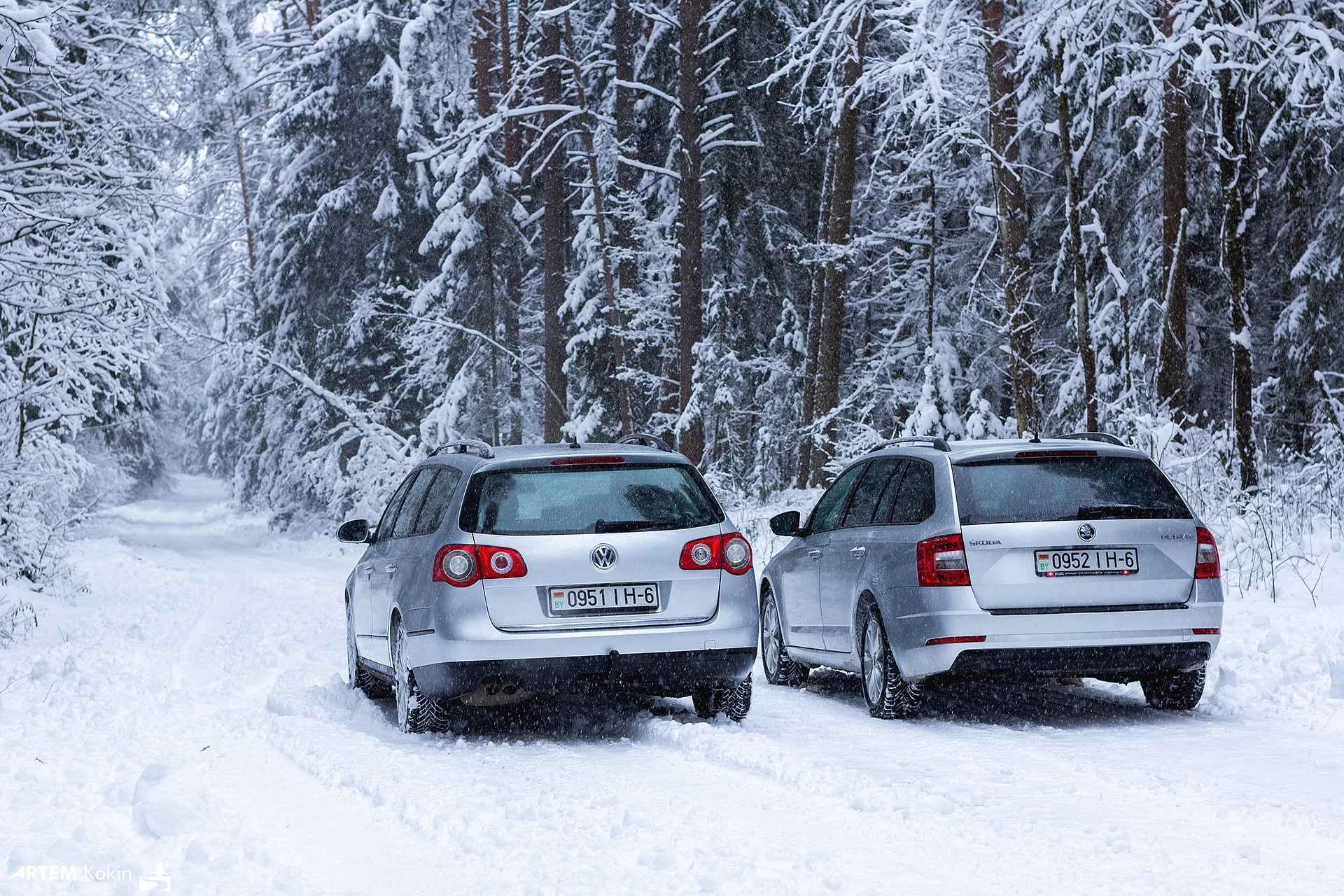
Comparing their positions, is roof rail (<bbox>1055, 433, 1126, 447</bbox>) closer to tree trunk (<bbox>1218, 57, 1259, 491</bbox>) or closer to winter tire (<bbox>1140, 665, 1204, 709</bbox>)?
winter tire (<bbox>1140, 665, 1204, 709</bbox>)

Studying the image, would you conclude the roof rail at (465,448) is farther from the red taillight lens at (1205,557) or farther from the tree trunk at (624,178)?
the tree trunk at (624,178)

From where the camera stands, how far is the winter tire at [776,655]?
1078 centimetres

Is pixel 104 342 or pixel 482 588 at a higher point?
pixel 104 342

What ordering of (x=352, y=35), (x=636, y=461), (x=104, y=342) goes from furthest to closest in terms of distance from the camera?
(x=352, y=35)
(x=104, y=342)
(x=636, y=461)

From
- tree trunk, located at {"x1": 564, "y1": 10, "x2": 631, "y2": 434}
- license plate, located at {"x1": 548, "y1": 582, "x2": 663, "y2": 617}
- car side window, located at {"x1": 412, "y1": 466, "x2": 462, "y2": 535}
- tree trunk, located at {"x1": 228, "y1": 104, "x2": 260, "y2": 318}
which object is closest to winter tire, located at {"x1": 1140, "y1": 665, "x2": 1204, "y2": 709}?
license plate, located at {"x1": 548, "y1": 582, "x2": 663, "y2": 617}

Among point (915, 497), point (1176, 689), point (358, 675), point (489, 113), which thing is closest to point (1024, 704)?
point (1176, 689)

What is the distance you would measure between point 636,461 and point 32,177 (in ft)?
18.7

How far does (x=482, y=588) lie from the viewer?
7668 millimetres

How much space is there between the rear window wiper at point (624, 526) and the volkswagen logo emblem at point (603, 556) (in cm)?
11

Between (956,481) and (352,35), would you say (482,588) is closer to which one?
(956,481)

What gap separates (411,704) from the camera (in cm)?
814

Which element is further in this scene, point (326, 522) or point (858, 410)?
point (326, 522)

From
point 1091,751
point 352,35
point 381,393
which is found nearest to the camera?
point 1091,751

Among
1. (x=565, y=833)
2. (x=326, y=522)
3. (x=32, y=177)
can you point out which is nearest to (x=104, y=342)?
(x=32, y=177)
